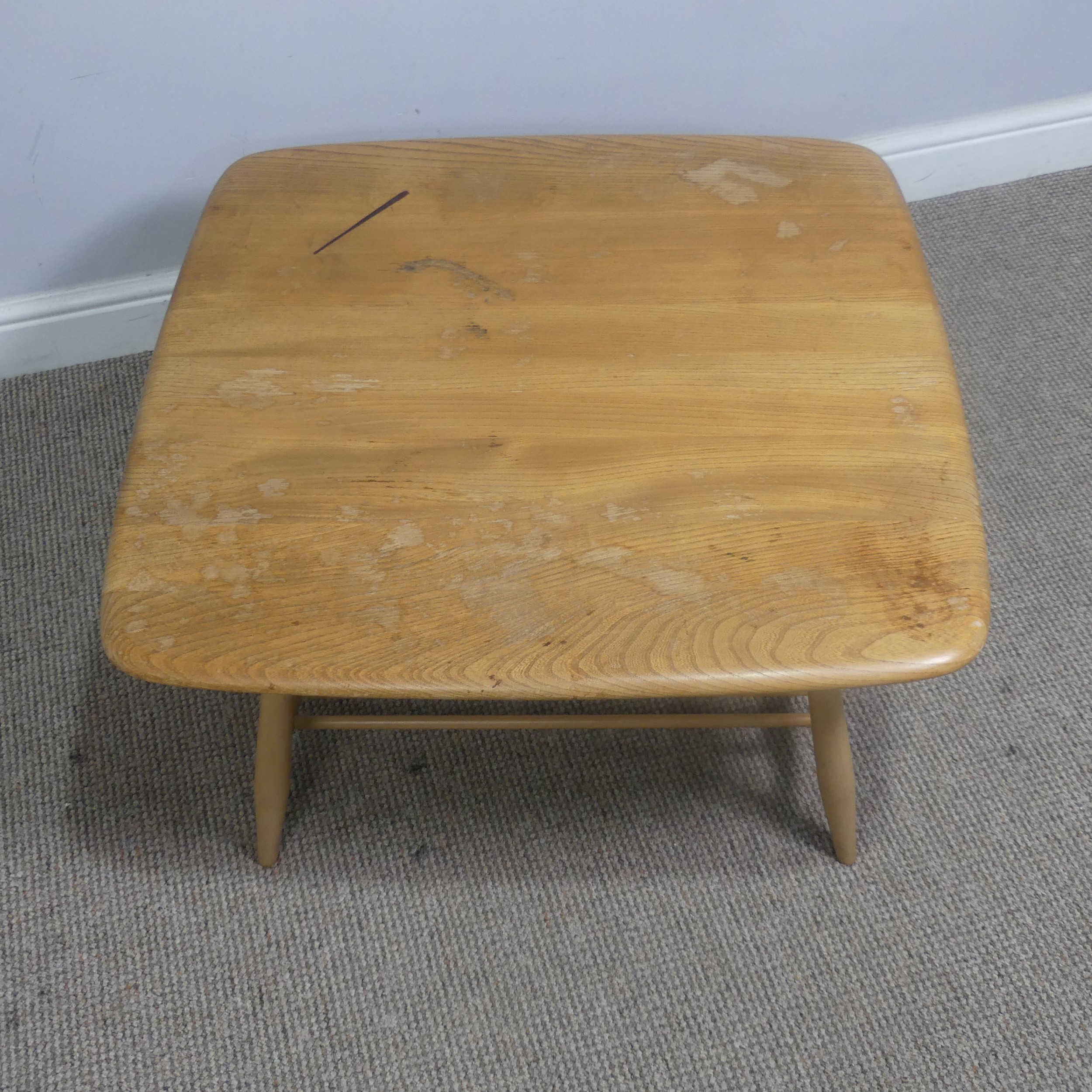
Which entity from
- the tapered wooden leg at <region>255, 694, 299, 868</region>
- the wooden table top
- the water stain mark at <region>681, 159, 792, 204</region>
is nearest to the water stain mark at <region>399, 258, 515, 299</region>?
the wooden table top

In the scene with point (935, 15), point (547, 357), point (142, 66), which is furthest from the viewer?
point (935, 15)

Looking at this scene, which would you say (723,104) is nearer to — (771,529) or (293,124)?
(293,124)

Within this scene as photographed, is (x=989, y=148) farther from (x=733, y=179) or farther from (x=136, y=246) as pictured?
(x=136, y=246)

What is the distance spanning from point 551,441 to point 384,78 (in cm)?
55

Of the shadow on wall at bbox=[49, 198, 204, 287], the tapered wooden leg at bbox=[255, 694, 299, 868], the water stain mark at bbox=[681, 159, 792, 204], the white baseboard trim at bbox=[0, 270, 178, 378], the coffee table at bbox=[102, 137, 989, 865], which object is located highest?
the water stain mark at bbox=[681, 159, 792, 204]

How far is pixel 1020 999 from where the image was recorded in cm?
87

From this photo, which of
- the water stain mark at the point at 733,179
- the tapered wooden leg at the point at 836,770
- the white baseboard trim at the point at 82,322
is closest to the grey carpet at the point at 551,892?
the tapered wooden leg at the point at 836,770

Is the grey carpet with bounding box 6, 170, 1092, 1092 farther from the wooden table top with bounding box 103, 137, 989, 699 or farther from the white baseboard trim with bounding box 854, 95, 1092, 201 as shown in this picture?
the white baseboard trim with bounding box 854, 95, 1092, 201

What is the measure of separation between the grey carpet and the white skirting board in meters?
0.27

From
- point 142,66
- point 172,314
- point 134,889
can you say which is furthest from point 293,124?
point 134,889

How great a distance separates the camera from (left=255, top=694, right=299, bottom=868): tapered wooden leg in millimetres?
852

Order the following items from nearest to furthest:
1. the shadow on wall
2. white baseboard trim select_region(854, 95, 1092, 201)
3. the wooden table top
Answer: the wooden table top < the shadow on wall < white baseboard trim select_region(854, 95, 1092, 201)

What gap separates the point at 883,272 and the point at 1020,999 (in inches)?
23.5

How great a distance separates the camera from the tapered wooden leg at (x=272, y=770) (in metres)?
0.85
